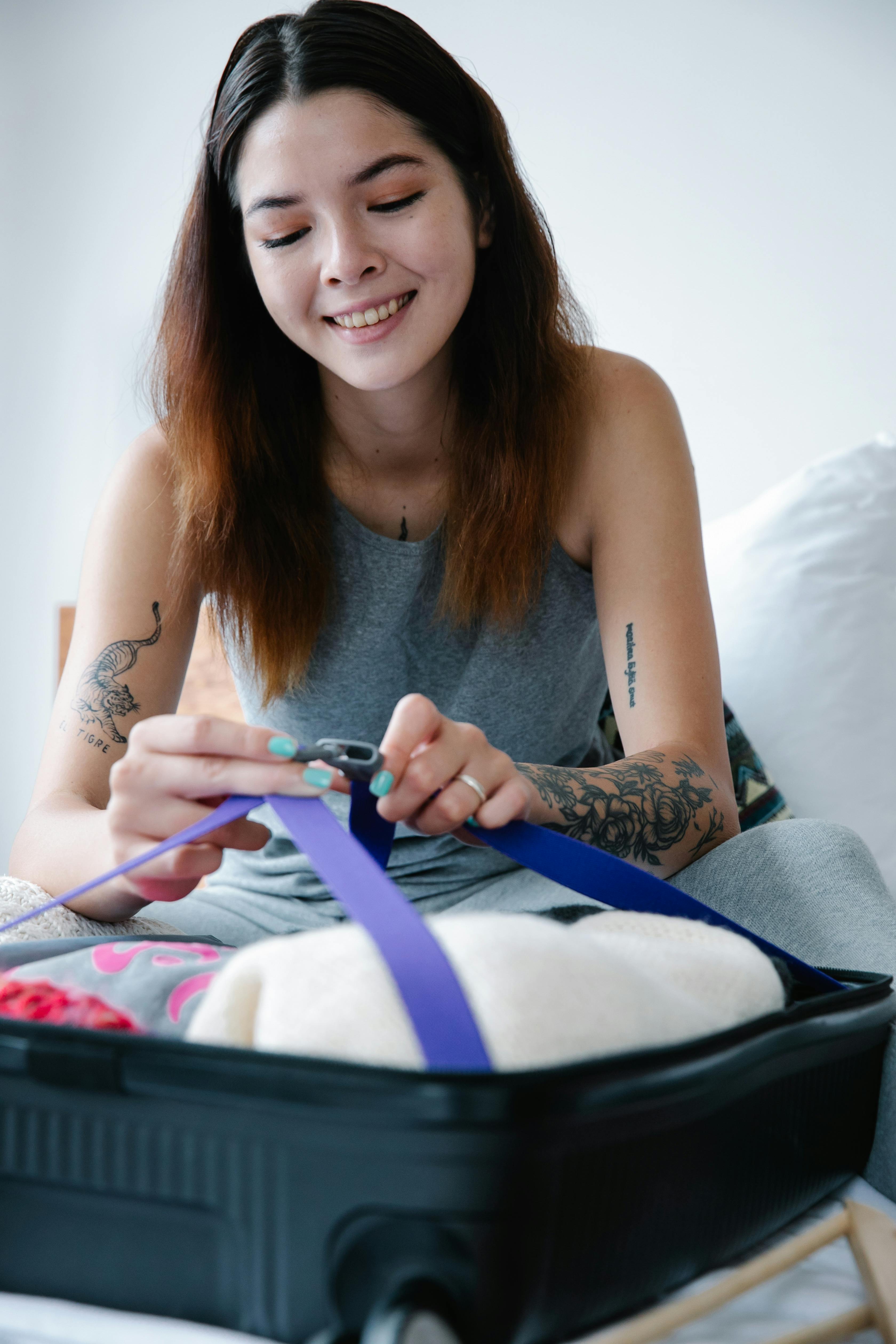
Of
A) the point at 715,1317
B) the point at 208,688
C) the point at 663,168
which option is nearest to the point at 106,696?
the point at 715,1317

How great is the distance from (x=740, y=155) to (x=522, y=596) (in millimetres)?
1160

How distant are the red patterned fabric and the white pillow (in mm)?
965

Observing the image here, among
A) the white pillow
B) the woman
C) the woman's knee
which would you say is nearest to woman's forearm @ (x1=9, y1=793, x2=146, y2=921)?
the woman

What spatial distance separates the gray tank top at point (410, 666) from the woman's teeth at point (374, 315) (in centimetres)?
17

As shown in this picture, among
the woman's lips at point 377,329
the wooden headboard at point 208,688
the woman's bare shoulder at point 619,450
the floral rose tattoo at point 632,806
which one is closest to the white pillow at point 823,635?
the woman's bare shoulder at point 619,450

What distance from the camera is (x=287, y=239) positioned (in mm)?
847

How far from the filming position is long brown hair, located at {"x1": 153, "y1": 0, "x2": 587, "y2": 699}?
86 centimetres

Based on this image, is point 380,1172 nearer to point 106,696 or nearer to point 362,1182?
point 362,1182

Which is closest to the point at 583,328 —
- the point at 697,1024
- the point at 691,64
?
the point at 697,1024

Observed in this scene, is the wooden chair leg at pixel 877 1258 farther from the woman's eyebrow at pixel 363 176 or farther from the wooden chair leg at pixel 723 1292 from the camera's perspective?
the woman's eyebrow at pixel 363 176

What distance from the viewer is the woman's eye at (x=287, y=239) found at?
84cm

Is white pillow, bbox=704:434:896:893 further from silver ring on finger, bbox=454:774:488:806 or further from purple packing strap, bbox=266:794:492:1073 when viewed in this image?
purple packing strap, bbox=266:794:492:1073

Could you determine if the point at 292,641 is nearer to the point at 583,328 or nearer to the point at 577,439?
the point at 577,439

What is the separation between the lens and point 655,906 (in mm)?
511
